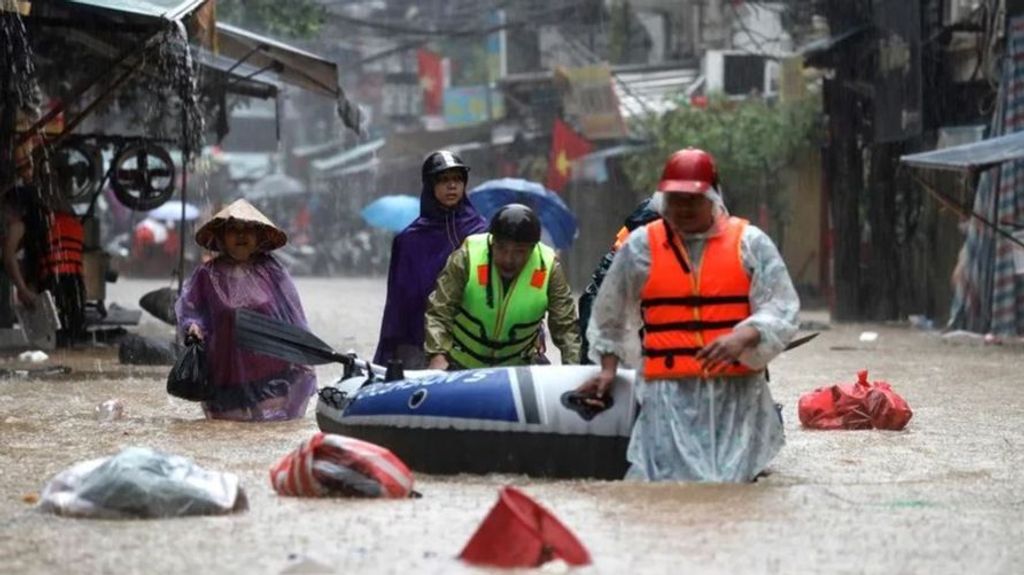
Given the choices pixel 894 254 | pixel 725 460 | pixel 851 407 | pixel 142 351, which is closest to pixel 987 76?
pixel 894 254

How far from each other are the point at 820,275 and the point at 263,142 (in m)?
37.0

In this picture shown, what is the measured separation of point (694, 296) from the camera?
7.69 metres

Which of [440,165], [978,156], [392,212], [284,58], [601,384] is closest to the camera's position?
[601,384]

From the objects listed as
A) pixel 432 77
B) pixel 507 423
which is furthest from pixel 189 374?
pixel 432 77

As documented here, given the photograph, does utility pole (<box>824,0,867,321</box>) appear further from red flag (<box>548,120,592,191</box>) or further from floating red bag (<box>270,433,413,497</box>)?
floating red bag (<box>270,433,413,497</box>)

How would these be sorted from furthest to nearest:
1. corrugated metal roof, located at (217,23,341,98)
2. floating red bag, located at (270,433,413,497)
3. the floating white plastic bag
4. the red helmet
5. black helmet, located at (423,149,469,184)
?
corrugated metal roof, located at (217,23,341,98), black helmet, located at (423,149,469,184), the red helmet, floating red bag, located at (270,433,413,497), the floating white plastic bag

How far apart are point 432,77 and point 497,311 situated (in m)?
Answer: 40.6

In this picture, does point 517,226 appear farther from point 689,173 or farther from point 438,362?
point 689,173

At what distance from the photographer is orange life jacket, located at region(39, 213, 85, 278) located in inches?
676

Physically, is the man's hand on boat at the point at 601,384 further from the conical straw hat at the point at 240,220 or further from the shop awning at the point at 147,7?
the shop awning at the point at 147,7

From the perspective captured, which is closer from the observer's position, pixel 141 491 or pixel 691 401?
pixel 141 491

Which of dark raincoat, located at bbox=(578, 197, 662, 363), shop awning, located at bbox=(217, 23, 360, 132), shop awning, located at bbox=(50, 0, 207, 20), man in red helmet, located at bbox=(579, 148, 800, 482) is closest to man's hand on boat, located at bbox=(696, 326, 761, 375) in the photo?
man in red helmet, located at bbox=(579, 148, 800, 482)

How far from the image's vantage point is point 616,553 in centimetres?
606

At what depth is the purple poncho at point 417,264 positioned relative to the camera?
34.1 feet
